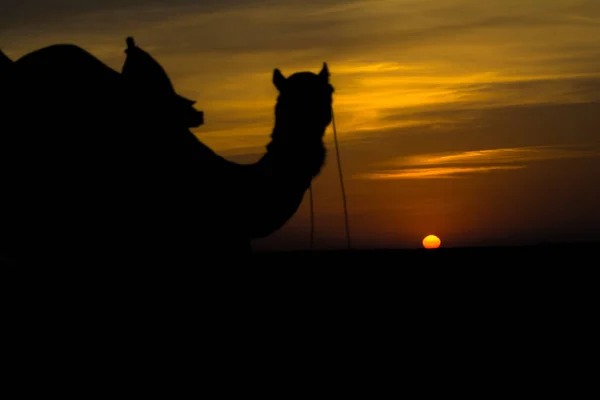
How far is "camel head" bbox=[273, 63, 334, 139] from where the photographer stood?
40.7ft

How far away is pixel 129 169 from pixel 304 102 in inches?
85.2

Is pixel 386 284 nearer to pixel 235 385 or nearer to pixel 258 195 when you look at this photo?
pixel 258 195

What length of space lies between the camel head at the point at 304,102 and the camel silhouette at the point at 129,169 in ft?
0.04

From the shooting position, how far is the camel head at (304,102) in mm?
12398

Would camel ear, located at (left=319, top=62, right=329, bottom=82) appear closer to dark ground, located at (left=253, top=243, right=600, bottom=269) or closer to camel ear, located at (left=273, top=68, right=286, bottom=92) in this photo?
camel ear, located at (left=273, top=68, right=286, bottom=92)

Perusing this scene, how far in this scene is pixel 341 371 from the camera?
10141 mm

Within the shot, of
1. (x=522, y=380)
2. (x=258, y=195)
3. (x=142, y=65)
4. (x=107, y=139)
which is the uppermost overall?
(x=142, y=65)

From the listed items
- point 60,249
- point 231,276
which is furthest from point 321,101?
point 60,249

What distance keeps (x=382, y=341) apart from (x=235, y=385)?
2.12 m

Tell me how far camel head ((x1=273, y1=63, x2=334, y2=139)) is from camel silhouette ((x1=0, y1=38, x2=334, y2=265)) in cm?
1

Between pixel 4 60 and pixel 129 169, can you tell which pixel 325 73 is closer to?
pixel 129 169

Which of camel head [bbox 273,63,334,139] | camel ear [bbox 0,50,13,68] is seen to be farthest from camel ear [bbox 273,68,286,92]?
camel ear [bbox 0,50,13,68]

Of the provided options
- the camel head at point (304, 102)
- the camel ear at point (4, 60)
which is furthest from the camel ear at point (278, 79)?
the camel ear at point (4, 60)

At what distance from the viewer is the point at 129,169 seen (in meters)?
12.5
